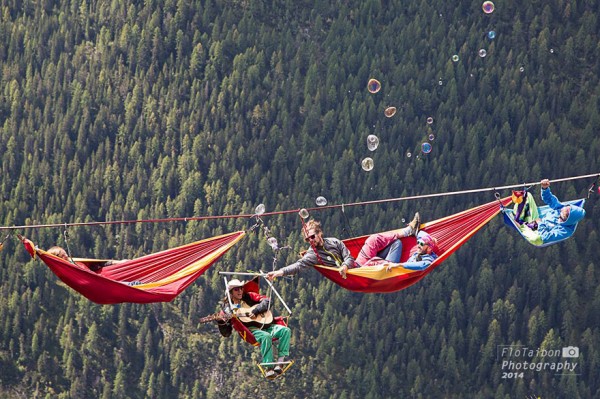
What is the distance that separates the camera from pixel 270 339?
58.6m

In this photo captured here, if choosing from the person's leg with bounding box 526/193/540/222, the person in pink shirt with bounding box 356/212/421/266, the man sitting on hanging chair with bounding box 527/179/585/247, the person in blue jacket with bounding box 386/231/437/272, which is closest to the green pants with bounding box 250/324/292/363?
the person in pink shirt with bounding box 356/212/421/266

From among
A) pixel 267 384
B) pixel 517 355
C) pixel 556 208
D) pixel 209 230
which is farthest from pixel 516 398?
pixel 556 208

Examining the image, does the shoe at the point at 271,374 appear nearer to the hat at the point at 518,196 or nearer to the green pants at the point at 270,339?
the green pants at the point at 270,339

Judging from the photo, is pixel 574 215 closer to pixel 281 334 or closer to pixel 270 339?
pixel 281 334

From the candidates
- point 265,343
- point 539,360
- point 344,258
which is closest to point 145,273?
point 265,343

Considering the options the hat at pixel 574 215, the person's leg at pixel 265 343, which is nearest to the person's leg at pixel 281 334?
the person's leg at pixel 265 343

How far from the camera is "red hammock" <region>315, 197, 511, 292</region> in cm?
5919

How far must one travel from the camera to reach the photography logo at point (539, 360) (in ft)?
640

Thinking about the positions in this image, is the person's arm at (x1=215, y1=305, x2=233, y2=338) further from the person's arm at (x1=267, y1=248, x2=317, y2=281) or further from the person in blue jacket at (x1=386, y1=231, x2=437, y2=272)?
the person in blue jacket at (x1=386, y1=231, x2=437, y2=272)

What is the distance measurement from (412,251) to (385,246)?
3.29 feet

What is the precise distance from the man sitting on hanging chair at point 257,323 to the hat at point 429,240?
234 inches

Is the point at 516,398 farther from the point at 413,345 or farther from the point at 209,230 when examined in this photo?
the point at 209,230

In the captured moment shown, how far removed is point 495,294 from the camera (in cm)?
19962

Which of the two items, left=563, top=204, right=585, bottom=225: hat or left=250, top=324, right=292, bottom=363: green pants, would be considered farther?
left=563, top=204, right=585, bottom=225: hat
